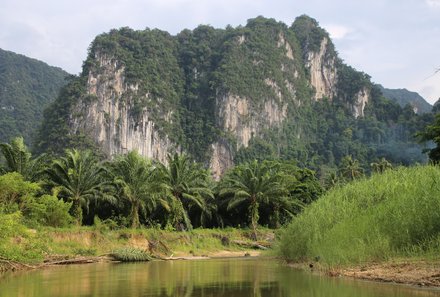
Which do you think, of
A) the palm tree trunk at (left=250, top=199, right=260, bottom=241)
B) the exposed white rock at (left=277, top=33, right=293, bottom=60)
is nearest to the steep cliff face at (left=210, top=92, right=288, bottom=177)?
the exposed white rock at (left=277, top=33, right=293, bottom=60)

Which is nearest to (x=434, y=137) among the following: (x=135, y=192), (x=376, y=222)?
(x=376, y=222)

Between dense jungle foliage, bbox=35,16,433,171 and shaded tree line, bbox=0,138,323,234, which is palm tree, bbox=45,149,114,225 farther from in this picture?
dense jungle foliage, bbox=35,16,433,171

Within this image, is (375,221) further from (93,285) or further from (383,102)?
(383,102)

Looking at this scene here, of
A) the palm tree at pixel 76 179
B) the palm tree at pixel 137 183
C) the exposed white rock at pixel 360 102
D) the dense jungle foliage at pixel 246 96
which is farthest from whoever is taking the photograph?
the exposed white rock at pixel 360 102

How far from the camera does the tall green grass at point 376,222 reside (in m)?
11.4

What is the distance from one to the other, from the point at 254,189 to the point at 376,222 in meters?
26.7

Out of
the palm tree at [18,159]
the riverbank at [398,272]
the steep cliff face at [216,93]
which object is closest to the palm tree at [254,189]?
the palm tree at [18,159]

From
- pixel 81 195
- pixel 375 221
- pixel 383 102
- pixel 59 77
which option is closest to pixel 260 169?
pixel 81 195

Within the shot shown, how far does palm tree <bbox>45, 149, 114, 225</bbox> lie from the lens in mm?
31719

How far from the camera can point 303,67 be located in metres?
154

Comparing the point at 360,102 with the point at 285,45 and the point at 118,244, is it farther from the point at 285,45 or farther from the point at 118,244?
the point at 118,244

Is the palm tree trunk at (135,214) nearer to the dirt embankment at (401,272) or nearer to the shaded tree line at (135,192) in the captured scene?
the shaded tree line at (135,192)

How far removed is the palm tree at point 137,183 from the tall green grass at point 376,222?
18.0m

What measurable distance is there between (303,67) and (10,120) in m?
85.8
